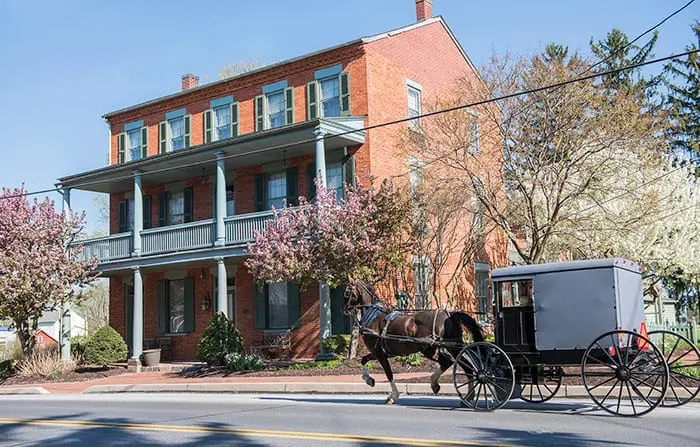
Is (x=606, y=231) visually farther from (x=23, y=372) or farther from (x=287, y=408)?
(x=23, y=372)

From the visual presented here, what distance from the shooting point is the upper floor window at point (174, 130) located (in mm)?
29219

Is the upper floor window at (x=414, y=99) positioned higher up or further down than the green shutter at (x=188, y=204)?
higher up

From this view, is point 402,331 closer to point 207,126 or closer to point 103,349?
point 103,349

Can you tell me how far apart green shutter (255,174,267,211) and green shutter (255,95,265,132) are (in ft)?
6.19

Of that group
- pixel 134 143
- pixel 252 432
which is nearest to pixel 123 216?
pixel 134 143

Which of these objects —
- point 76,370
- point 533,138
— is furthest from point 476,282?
point 76,370

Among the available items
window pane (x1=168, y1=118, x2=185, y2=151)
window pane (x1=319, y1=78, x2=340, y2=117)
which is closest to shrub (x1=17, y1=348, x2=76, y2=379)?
window pane (x1=168, y1=118, x2=185, y2=151)

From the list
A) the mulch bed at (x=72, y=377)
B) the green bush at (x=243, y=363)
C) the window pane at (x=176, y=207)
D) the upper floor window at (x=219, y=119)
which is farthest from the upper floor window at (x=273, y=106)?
the mulch bed at (x=72, y=377)

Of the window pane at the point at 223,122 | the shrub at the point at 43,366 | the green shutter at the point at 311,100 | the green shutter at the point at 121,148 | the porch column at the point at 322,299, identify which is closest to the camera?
the porch column at the point at 322,299

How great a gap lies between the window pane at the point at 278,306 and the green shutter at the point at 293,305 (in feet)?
1.11

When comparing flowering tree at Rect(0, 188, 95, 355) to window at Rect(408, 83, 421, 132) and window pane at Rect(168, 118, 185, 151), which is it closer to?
window pane at Rect(168, 118, 185, 151)

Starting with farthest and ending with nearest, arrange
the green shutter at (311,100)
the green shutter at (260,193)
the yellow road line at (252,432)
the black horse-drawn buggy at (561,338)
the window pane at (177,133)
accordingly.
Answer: the window pane at (177,133) < the green shutter at (260,193) < the green shutter at (311,100) < the black horse-drawn buggy at (561,338) < the yellow road line at (252,432)

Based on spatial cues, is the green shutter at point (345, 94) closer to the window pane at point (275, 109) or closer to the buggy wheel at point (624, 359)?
the window pane at point (275, 109)

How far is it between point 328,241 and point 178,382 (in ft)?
18.9
